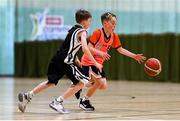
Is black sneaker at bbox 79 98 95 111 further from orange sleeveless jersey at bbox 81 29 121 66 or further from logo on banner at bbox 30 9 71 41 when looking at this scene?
logo on banner at bbox 30 9 71 41

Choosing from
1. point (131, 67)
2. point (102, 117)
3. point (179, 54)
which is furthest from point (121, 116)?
point (131, 67)

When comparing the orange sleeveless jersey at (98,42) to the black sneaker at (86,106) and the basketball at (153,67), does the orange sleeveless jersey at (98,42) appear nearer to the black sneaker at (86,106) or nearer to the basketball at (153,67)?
the black sneaker at (86,106)

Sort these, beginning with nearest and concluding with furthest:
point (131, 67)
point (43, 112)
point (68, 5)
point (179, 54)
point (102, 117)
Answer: point (102, 117), point (43, 112), point (179, 54), point (131, 67), point (68, 5)

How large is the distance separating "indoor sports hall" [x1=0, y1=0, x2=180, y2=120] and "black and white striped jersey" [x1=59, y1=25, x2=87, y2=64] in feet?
0.07

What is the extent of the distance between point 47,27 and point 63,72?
2153 centimetres

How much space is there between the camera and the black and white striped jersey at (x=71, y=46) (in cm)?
797

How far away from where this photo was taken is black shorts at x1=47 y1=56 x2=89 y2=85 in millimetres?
7941

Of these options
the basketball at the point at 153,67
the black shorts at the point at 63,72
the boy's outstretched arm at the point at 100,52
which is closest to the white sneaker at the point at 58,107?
the black shorts at the point at 63,72

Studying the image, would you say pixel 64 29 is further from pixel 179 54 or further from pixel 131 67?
pixel 179 54

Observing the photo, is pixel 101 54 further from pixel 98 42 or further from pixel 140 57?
pixel 140 57

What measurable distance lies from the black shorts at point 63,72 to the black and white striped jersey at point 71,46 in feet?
0.31

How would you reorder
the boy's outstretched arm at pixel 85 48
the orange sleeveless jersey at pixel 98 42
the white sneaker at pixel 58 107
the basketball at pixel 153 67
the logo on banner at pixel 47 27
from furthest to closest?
the logo on banner at pixel 47 27 → the basketball at pixel 153 67 → the orange sleeveless jersey at pixel 98 42 → the white sneaker at pixel 58 107 → the boy's outstretched arm at pixel 85 48

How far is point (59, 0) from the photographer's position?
2881 centimetres

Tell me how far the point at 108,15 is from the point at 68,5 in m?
19.9
